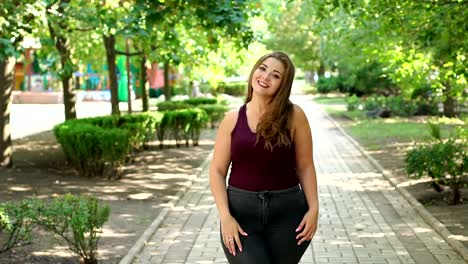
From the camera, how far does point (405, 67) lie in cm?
1511

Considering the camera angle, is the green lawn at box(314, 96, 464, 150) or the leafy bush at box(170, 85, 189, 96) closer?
the green lawn at box(314, 96, 464, 150)

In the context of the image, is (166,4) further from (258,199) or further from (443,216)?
(258,199)

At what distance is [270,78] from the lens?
3.77 m

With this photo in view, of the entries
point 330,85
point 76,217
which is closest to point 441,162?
point 76,217

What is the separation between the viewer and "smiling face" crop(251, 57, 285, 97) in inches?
148

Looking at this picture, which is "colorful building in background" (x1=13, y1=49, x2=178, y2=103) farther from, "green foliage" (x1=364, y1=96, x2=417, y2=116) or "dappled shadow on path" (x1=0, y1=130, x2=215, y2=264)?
"dappled shadow on path" (x1=0, y1=130, x2=215, y2=264)

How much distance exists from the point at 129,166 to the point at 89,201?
9.76 m

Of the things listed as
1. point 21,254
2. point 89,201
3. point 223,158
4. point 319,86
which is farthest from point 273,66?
point 319,86

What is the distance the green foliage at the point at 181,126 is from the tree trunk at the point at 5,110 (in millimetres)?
5532

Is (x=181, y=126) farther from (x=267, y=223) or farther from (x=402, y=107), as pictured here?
(x=267, y=223)

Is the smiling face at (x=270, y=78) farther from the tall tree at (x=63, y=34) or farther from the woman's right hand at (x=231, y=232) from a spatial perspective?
the tall tree at (x=63, y=34)

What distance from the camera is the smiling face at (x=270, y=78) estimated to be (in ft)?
12.4

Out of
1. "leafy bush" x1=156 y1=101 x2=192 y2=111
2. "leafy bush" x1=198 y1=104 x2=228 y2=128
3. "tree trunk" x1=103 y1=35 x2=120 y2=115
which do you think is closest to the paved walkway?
"tree trunk" x1=103 y1=35 x2=120 y2=115

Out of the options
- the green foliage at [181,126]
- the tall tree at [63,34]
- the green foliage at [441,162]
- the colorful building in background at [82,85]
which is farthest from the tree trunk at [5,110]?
the colorful building in background at [82,85]
